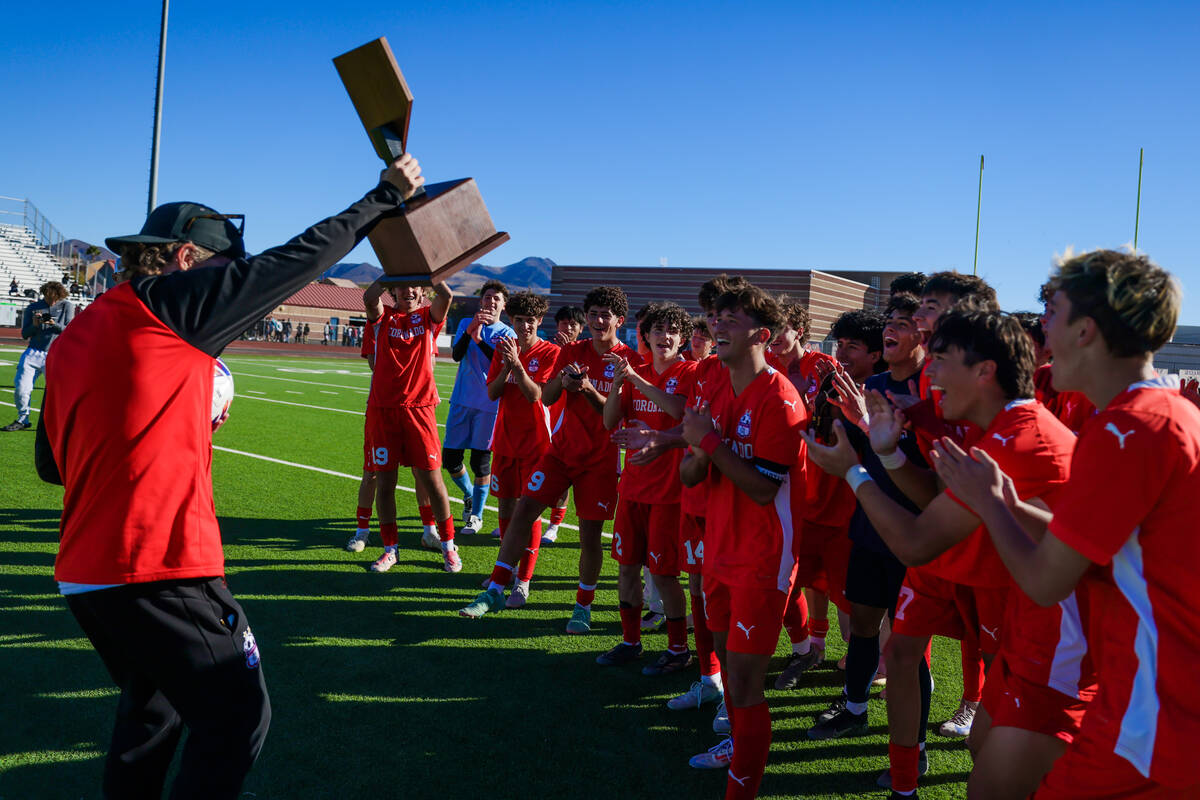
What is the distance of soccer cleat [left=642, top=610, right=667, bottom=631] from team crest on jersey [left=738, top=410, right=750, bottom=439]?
270 cm

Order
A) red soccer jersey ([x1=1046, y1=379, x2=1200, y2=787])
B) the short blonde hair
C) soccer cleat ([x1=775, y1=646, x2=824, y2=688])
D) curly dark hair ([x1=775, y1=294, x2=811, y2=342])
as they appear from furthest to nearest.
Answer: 1. curly dark hair ([x1=775, y1=294, x2=811, y2=342])
2. soccer cleat ([x1=775, y1=646, x2=824, y2=688])
3. the short blonde hair
4. red soccer jersey ([x1=1046, y1=379, x2=1200, y2=787])

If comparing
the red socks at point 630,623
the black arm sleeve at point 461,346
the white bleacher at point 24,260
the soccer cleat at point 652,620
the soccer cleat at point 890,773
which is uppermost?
the white bleacher at point 24,260

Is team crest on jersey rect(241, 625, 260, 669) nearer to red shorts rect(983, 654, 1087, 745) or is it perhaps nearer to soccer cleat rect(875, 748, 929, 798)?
red shorts rect(983, 654, 1087, 745)

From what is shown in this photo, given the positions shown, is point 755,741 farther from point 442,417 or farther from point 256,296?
point 442,417

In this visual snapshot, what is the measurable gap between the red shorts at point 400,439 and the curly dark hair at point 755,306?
3.85 m

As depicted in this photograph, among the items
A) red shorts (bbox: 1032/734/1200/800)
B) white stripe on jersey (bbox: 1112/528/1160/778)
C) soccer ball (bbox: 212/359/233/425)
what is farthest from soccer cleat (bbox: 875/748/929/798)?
soccer ball (bbox: 212/359/233/425)

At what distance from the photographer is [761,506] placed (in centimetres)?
343

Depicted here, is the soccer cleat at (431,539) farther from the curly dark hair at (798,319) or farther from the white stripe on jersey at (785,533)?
the white stripe on jersey at (785,533)

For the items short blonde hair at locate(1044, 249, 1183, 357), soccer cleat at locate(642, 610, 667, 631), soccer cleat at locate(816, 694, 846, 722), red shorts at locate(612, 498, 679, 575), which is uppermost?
short blonde hair at locate(1044, 249, 1183, 357)

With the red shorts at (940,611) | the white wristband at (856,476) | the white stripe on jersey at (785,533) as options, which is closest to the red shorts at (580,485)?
the white stripe on jersey at (785,533)

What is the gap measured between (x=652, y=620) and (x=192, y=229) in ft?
14.3

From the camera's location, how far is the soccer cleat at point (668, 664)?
493 centimetres

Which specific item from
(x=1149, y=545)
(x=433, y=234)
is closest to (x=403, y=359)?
(x=433, y=234)

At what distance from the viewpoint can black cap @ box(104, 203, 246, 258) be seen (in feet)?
8.29
